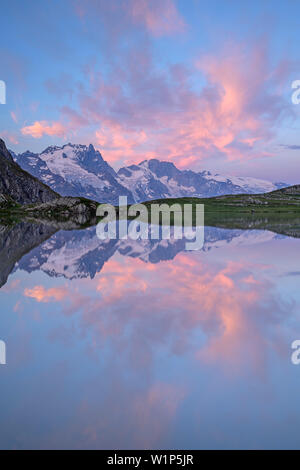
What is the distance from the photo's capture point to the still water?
6.88m

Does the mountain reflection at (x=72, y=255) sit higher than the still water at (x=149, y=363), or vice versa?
the mountain reflection at (x=72, y=255)

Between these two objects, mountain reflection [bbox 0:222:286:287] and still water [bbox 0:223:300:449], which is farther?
mountain reflection [bbox 0:222:286:287]

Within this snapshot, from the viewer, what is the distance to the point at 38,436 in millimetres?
6746

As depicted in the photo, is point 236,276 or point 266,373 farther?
point 236,276

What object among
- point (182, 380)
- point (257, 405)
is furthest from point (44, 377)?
point (257, 405)

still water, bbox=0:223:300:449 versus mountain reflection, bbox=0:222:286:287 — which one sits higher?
mountain reflection, bbox=0:222:286:287

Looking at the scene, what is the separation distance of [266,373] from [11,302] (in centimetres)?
1249

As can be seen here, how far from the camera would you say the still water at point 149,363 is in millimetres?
6875

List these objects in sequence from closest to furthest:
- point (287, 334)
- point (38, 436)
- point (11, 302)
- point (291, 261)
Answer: point (38, 436), point (287, 334), point (11, 302), point (291, 261)

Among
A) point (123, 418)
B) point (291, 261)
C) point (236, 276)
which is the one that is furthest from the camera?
point (291, 261)

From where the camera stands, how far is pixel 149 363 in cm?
966

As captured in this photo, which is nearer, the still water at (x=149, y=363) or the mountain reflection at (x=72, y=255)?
the still water at (x=149, y=363)
